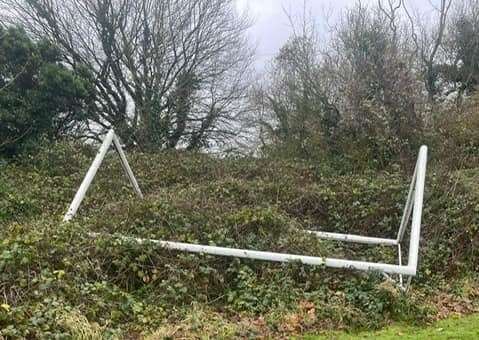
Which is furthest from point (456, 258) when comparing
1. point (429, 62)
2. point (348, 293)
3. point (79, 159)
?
point (429, 62)

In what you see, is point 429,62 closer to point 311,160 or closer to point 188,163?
point 311,160

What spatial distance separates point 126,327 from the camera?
14.1 feet

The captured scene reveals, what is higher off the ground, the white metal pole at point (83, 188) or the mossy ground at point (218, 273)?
the white metal pole at point (83, 188)

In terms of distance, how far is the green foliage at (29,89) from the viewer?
1227cm

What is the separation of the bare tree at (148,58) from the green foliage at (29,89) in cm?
154

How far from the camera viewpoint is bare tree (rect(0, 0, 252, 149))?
49.7ft

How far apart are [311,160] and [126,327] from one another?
8978 mm

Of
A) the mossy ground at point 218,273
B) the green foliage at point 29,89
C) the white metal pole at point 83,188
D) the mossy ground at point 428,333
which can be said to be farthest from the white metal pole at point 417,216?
the green foliage at point 29,89

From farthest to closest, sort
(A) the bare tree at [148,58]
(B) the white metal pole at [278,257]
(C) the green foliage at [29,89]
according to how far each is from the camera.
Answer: (A) the bare tree at [148,58], (C) the green foliage at [29,89], (B) the white metal pole at [278,257]

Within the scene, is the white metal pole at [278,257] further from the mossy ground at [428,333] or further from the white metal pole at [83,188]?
the white metal pole at [83,188]

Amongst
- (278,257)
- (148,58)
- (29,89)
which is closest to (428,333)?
(278,257)

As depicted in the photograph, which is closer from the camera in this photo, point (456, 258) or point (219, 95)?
point (456, 258)

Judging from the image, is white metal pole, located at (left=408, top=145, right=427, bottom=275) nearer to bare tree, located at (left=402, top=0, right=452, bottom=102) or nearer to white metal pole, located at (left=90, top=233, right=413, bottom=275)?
white metal pole, located at (left=90, top=233, right=413, bottom=275)

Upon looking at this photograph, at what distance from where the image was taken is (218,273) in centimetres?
534
